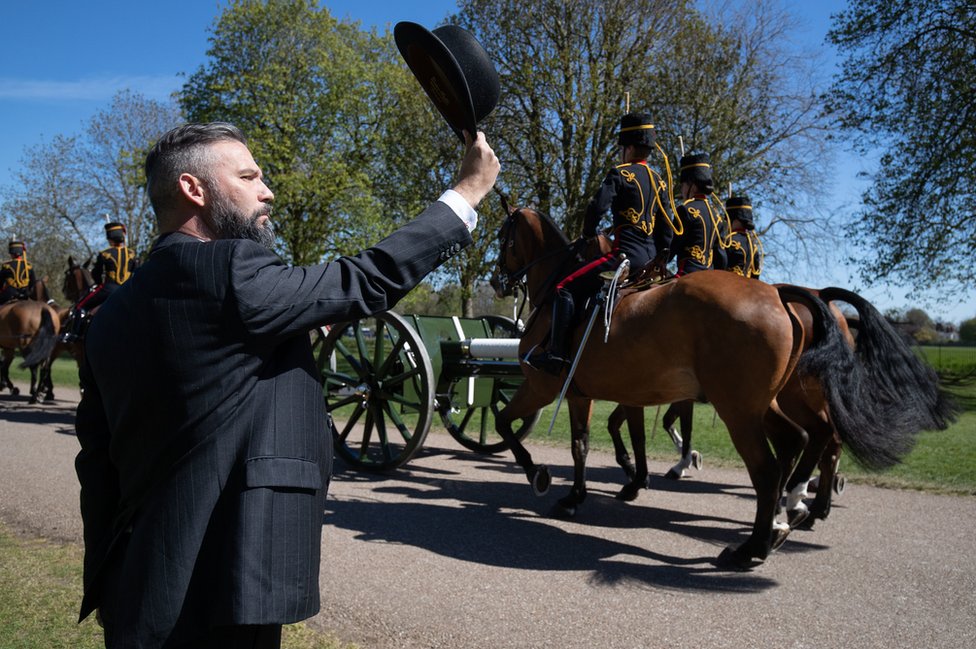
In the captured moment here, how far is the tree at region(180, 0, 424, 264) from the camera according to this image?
25.5m

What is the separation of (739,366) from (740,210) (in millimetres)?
3460

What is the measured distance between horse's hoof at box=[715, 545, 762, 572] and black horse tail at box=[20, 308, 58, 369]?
1223 centimetres

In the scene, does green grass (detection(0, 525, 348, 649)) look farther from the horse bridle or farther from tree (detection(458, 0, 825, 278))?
tree (detection(458, 0, 825, 278))

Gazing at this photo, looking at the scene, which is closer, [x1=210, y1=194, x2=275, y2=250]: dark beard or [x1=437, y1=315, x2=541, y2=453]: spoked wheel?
[x1=210, y1=194, x2=275, y2=250]: dark beard

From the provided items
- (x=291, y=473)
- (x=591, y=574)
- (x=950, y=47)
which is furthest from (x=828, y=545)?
(x=950, y=47)

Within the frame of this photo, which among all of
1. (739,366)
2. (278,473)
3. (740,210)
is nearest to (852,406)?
(739,366)

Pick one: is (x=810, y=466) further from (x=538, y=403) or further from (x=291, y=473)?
(x=291, y=473)

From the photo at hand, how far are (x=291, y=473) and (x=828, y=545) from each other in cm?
483

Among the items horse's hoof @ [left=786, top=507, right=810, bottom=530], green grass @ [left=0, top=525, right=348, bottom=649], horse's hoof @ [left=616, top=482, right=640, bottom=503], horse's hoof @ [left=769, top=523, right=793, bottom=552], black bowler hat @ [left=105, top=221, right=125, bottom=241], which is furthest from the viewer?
black bowler hat @ [left=105, top=221, right=125, bottom=241]

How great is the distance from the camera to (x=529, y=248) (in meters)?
6.95

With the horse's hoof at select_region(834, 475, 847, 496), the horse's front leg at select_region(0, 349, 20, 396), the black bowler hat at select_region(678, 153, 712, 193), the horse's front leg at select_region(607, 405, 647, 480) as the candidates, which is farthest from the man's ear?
the horse's front leg at select_region(0, 349, 20, 396)

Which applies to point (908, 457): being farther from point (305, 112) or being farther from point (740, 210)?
point (305, 112)

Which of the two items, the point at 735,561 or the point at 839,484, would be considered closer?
the point at 735,561

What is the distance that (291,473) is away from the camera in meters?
1.66
